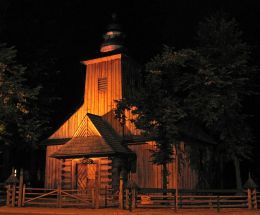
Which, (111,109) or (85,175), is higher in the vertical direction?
(111,109)

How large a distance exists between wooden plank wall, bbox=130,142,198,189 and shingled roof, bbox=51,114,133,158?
2.81ft

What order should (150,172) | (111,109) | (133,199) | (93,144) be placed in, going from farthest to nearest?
(111,109)
(150,172)
(93,144)
(133,199)

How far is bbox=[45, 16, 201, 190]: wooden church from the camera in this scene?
26.2m

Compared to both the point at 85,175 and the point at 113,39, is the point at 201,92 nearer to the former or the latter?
the point at 113,39

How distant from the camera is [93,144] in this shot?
26.0 meters

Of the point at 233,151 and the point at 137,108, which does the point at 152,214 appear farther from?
the point at 233,151

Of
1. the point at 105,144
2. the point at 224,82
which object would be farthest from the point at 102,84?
the point at 224,82

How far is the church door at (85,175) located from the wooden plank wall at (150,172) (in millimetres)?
2759

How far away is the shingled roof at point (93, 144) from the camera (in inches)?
1004

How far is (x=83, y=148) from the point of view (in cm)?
2605

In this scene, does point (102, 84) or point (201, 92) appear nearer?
point (201, 92)

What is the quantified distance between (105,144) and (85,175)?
126 inches

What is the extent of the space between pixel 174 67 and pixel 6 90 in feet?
37.1

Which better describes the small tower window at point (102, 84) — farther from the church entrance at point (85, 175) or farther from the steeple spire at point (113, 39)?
the church entrance at point (85, 175)
